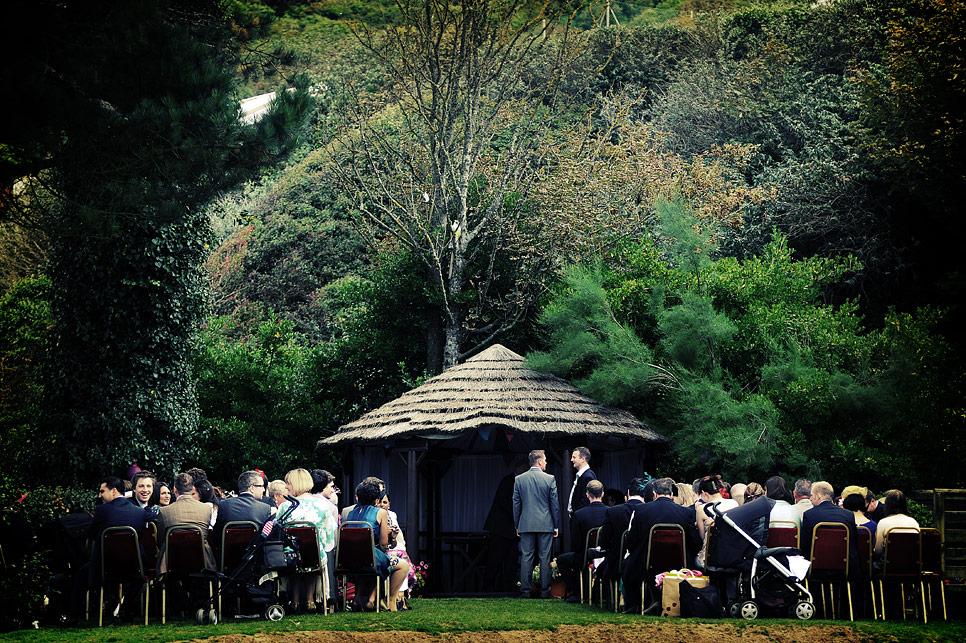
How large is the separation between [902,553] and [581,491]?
4360 millimetres

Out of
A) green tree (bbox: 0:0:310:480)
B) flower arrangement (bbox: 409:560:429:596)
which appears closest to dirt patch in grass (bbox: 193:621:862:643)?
flower arrangement (bbox: 409:560:429:596)

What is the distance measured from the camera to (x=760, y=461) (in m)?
15.6

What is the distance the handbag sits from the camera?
10664 mm

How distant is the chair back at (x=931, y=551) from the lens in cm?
1112

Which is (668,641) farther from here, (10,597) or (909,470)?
(909,470)

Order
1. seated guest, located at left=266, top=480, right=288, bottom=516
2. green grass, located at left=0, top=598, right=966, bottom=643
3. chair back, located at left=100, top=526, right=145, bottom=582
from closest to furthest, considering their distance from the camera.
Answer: green grass, located at left=0, top=598, right=966, bottom=643 → chair back, located at left=100, top=526, right=145, bottom=582 → seated guest, located at left=266, top=480, right=288, bottom=516

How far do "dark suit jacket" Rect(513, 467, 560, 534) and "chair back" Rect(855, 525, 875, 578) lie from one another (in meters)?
4.12

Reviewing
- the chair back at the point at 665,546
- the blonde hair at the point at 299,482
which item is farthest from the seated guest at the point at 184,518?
the chair back at the point at 665,546

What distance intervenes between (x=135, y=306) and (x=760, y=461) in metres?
11.2

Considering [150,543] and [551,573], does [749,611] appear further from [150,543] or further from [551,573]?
[150,543]

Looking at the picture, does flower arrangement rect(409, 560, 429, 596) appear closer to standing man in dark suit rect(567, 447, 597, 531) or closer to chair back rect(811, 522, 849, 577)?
standing man in dark suit rect(567, 447, 597, 531)

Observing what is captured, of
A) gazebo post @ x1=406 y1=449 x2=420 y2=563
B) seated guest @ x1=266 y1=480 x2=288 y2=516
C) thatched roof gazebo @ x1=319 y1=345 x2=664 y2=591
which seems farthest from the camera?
gazebo post @ x1=406 y1=449 x2=420 y2=563

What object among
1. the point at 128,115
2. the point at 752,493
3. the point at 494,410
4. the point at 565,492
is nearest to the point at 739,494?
the point at 752,493

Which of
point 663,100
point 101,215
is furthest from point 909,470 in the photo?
point 663,100
